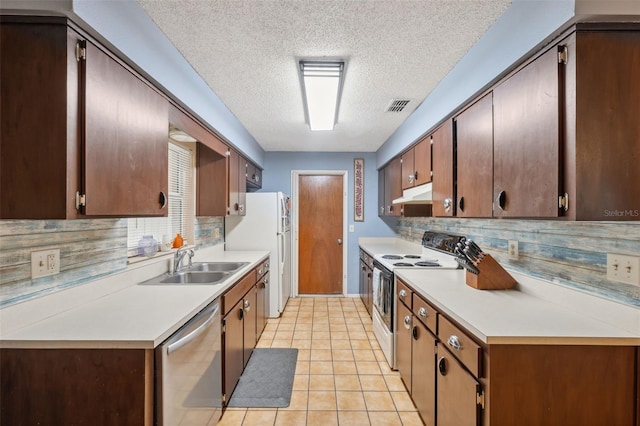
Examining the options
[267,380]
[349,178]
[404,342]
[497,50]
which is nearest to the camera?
[497,50]

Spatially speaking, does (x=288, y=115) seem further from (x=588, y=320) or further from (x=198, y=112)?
(x=588, y=320)

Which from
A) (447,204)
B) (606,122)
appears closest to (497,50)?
(606,122)

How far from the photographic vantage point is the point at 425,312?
1.77m

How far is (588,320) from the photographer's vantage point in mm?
1273

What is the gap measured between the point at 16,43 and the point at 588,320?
101 inches

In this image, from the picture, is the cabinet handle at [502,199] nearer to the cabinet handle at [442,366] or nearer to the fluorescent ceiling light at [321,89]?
the cabinet handle at [442,366]

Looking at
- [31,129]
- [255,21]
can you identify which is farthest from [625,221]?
[31,129]

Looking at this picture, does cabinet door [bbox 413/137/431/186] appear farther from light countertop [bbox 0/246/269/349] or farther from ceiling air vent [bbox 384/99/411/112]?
light countertop [bbox 0/246/269/349]

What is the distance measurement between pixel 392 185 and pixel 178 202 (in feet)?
8.26

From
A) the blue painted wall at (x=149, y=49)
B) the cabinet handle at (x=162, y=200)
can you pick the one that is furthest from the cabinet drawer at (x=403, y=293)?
the blue painted wall at (x=149, y=49)

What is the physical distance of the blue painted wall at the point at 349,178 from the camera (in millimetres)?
4742

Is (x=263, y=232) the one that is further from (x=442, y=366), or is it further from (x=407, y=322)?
(x=442, y=366)

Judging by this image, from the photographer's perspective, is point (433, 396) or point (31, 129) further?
point (433, 396)

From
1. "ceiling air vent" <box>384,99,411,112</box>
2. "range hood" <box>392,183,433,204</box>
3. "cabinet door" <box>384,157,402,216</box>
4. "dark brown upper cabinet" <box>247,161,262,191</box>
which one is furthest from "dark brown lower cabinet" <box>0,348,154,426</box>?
"cabinet door" <box>384,157,402,216</box>
